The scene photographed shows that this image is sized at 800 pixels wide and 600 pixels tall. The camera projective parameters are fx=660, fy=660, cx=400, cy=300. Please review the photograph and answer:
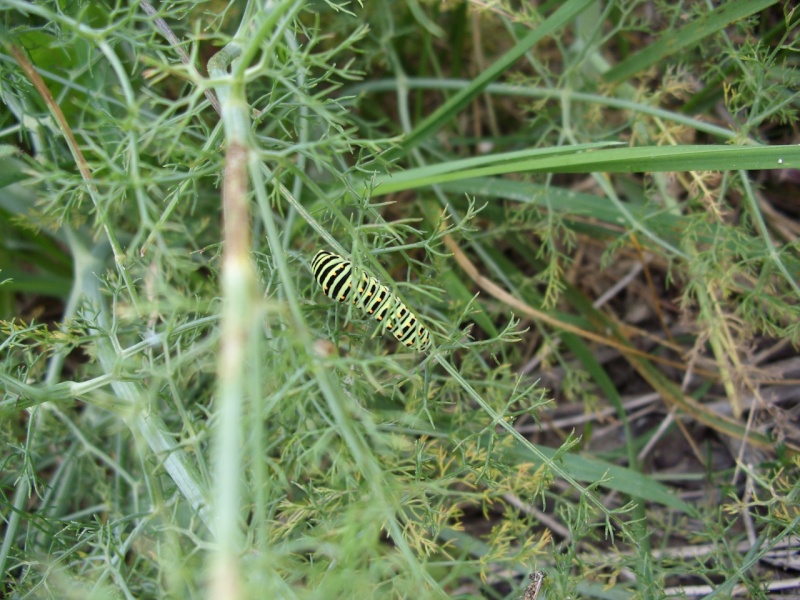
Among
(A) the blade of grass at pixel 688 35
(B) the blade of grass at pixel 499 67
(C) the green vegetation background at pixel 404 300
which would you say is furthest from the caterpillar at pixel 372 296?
(A) the blade of grass at pixel 688 35

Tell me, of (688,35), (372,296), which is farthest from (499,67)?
(372,296)

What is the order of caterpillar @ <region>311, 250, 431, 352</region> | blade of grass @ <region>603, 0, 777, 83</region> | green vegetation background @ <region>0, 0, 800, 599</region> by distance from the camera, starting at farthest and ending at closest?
blade of grass @ <region>603, 0, 777, 83</region>
caterpillar @ <region>311, 250, 431, 352</region>
green vegetation background @ <region>0, 0, 800, 599</region>

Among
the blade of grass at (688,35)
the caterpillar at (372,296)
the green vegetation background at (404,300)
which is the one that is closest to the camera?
the green vegetation background at (404,300)

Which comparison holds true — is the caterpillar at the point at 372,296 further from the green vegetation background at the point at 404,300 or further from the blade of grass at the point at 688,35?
the blade of grass at the point at 688,35

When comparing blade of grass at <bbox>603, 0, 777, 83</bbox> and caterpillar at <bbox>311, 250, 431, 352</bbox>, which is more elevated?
blade of grass at <bbox>603, 0, 777, 83</bbox>

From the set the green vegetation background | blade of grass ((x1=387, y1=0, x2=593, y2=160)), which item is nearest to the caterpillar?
the green vegetation background

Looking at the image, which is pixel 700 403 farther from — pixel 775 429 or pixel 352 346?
pixel 352 346

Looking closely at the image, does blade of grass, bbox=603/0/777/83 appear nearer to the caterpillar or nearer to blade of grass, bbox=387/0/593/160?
blade of grass, bbox=387/0/593/160

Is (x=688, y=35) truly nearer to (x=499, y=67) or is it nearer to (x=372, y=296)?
(x=499, y=67)
